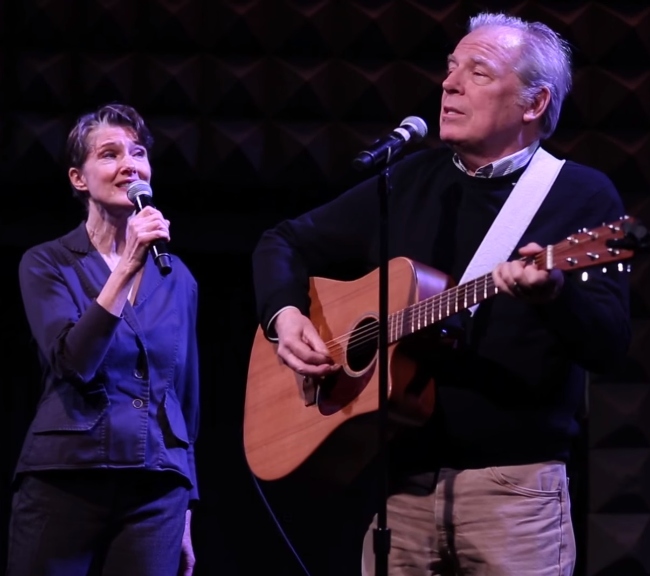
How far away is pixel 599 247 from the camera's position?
77.0 inches

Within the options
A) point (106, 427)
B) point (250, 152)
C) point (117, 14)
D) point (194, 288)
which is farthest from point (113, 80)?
point (106, 427)

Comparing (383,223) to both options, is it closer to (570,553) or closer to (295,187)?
(570,553)

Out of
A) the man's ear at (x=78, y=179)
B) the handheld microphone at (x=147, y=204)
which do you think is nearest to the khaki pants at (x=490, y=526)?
the handheld microphone at (x=147, y=204)

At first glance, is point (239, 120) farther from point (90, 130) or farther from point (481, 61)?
point (481, 61)

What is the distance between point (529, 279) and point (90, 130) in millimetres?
1730

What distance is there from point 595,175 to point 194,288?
4.42 feet

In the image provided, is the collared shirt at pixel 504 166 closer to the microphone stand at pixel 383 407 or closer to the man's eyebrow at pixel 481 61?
the man's eyebrow at pixel 481 61

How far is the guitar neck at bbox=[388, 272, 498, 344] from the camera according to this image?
84.7 inches

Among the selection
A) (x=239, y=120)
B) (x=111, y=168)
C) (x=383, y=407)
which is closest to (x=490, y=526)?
(x=383, y=407)

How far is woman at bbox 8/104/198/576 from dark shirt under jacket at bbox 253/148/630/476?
2.61ft

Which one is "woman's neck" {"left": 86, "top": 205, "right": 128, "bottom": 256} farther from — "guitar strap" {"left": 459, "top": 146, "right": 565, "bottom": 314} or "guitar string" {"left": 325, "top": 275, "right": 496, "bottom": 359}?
"guitar strap" {"left": 459, "top": 146, "right": 565, "bottom": 314}

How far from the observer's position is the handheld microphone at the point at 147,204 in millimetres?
2740

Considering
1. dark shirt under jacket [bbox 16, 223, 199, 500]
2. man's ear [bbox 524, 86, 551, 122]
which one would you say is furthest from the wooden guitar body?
man's ear [bbox 524, 86, 551, 122]

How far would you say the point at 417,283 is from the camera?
2314mm
